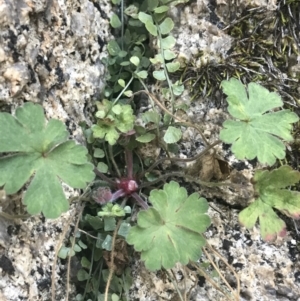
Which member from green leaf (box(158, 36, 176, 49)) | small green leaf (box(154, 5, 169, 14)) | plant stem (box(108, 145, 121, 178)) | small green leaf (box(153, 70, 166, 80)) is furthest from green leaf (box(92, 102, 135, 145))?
small green leaf (box(154, 5, 169, 14))

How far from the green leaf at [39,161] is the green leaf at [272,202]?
51cm

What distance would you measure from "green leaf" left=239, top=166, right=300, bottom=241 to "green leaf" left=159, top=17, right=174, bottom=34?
65 cm

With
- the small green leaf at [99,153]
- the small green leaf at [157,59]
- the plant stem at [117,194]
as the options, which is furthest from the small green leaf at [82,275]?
the small green leaf at [157,59]

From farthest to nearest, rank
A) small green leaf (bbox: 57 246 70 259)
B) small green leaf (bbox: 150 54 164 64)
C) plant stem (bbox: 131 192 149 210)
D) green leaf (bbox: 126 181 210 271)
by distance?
small green leaf (bbox: 150 54 164 64) < plant stem (bbox: 131 192 149 210) < small green leaf (bbox: 57 246 70 259) < green leaf (bbox: 126 181 210 271)

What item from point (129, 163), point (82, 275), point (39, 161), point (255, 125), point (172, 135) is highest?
point (39, 161)

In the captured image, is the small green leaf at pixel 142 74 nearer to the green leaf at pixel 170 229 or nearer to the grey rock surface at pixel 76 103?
the grey rock surface at pixel 76 103

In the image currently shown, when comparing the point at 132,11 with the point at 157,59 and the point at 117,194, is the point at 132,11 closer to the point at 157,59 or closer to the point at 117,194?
the point at 157,59

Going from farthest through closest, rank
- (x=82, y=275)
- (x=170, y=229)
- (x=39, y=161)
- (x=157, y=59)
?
(x=157, y=59), (x=82, y=275), (x=170, y=229), (x=39, y=161)

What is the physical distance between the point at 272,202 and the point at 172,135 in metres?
0.40

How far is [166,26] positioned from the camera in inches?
70.7

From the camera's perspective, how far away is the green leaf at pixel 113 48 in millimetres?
1850

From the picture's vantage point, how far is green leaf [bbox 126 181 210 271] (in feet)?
4.54

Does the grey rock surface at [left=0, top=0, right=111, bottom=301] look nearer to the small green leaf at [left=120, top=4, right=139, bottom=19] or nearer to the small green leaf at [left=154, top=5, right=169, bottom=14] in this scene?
the small green leaf at [left=120, top=4, right=139, bottom=19]

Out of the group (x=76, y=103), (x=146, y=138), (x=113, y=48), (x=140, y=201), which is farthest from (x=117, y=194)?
(x=113, y=48)
